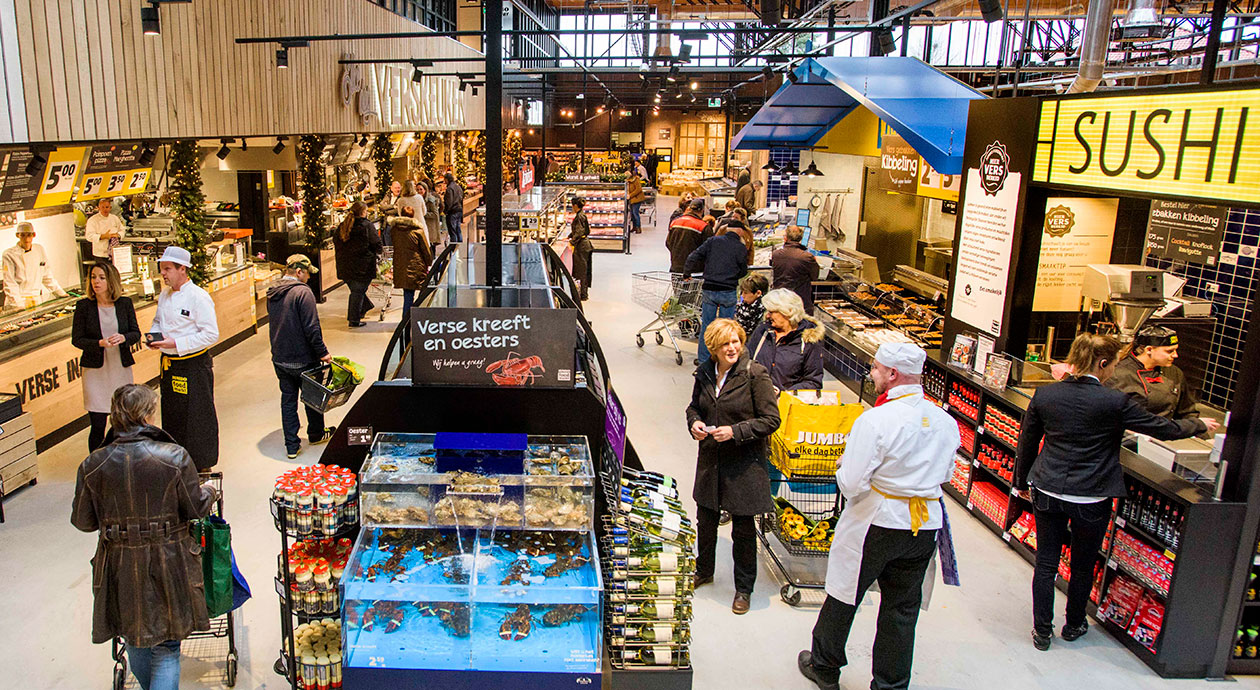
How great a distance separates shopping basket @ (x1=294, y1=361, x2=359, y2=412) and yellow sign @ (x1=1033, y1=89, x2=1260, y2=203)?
17.1 feet

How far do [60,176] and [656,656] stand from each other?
823 centimetres

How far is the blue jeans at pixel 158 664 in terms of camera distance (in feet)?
11.6

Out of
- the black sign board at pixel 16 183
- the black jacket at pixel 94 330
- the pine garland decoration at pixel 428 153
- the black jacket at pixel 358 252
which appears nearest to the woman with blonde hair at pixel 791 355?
the black jacket at pixel 94 330

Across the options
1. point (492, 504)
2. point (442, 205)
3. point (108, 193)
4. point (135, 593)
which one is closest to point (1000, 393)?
point (492, 504)

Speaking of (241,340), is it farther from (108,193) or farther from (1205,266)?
(1205,266)

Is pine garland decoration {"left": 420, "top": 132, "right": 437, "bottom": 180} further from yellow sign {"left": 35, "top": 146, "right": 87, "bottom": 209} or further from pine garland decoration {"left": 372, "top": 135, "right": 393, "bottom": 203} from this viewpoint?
yellow sign {"left": 35, "top": 146, "right": 87, "bottom": 209}

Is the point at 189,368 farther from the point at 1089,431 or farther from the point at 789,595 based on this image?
the point at 1089,431

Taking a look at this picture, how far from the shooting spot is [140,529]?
3307mm

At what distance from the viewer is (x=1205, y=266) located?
648 centimetres

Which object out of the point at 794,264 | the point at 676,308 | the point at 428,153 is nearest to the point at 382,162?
the point at 428,153

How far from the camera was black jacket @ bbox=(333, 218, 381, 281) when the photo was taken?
10.8 m

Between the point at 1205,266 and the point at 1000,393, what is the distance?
2350 millimetres

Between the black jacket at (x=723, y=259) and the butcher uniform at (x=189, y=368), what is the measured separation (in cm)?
482

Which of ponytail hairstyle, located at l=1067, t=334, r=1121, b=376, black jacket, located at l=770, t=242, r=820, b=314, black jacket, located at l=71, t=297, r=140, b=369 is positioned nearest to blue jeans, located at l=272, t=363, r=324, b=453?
black jacket, located at l=71, t=297, r=140, b=369
